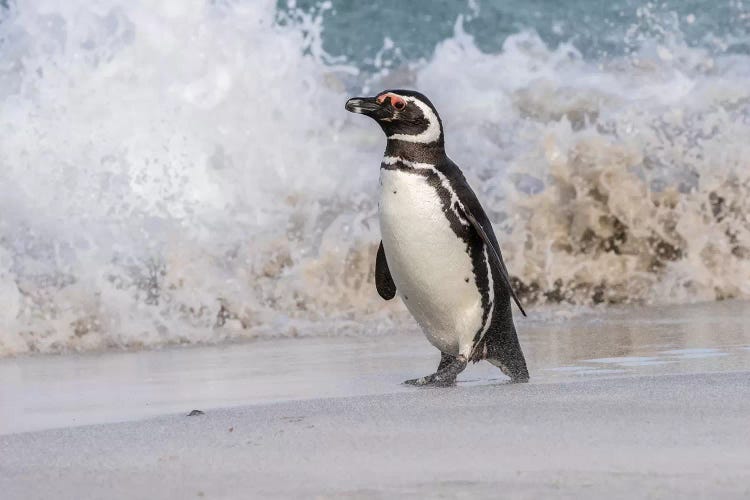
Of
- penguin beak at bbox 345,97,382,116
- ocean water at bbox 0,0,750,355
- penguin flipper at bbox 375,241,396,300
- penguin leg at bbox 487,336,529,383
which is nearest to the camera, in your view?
penguin beak at bbox 345,97,382,116

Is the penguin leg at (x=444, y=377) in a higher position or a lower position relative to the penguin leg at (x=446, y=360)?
higher

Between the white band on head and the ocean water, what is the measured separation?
2181mm

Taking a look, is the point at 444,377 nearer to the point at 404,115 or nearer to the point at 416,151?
the point at 416,151

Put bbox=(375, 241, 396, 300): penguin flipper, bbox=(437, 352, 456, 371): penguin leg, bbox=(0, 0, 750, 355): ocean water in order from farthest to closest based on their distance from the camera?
bbox=(0, 0, 750, 355): ocean water
bbox=(375, 241, 396, 300): penguin flipper
bbox=(437, 352, 456, 371): penguin leg

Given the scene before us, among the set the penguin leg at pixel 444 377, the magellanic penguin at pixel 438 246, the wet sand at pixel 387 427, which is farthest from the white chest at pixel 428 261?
the wet sand at pixel 387 427

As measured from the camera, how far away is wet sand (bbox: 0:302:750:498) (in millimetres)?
2744

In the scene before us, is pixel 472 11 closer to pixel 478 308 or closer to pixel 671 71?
pixel 671 71

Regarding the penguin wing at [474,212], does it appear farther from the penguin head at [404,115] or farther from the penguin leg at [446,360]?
the penguin leg at [446,360]

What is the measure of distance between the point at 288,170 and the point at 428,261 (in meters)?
5.08

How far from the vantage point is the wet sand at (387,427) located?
9.00 feet

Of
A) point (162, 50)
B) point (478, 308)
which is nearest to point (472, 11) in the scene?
point (162, 50)

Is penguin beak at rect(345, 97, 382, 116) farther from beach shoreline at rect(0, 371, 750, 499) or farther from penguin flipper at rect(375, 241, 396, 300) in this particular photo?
beach shoreline at rect(0, 371, 750, 499)

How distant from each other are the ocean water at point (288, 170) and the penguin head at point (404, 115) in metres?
2.18

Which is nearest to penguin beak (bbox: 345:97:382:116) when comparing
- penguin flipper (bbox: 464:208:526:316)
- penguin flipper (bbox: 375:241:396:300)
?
penguin flipper (bbox: 464:208:526:316)
